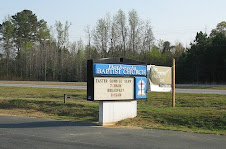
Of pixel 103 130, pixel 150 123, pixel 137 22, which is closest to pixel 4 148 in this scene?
pixel 103 130

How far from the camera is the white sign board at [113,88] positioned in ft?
45.1

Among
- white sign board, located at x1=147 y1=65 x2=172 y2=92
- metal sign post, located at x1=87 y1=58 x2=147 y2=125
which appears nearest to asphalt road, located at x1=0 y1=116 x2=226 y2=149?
metal sign post, located at x1=87 y1=58 x2=147 y2=125

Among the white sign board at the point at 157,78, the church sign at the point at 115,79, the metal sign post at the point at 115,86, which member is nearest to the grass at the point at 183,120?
the metal sign post at the point at 115,86

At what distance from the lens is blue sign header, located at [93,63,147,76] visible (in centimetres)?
1368

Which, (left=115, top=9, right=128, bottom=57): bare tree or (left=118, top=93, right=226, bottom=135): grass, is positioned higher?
(left=115, top=9, right=128, bottom=57): bare tree

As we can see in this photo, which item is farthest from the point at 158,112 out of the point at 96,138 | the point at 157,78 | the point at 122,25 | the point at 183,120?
the point at 122,25

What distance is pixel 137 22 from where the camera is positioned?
69.4 meters

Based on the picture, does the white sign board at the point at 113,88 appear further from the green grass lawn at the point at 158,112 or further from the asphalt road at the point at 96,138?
the asphalt road at the point at 96,138

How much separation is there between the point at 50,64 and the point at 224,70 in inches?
1622

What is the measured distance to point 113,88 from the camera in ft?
46.5

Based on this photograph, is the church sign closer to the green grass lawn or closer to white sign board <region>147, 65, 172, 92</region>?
the green grass lawn

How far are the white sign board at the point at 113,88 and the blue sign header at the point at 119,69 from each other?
25 centimetres

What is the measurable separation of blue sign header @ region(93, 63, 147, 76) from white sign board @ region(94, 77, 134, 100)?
0.25 m

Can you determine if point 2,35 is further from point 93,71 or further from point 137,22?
point 93,71
